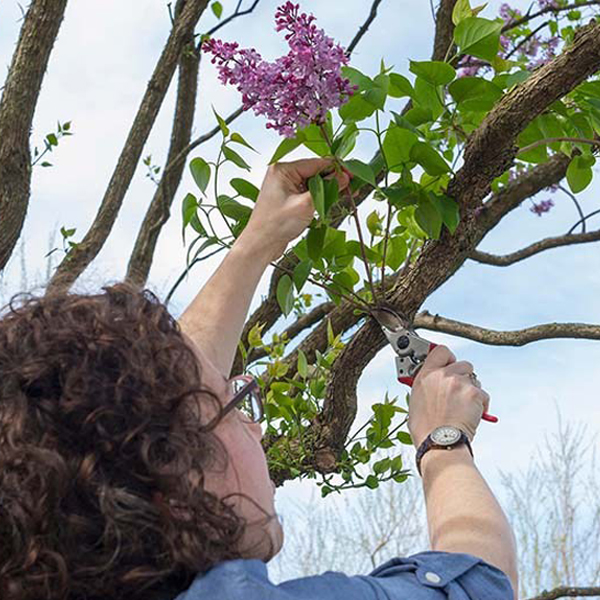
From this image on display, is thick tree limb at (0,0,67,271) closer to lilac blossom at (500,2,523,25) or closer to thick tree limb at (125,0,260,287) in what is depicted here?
thick tree limb at (125,0,260,287)

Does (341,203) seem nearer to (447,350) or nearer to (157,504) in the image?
(447,350)

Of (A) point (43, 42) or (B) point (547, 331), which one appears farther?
(A) point (43, 42)

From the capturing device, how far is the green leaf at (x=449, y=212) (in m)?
1.14

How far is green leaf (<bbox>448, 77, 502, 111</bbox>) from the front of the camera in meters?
1.10

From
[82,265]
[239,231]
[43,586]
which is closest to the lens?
[43,586]

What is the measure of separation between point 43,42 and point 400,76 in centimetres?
134

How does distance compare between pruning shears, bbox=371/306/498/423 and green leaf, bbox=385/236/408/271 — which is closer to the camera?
pruning shears, bbox=371/306/498/423

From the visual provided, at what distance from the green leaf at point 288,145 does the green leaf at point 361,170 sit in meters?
0.05

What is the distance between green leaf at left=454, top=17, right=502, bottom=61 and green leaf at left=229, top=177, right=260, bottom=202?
0.29 metres

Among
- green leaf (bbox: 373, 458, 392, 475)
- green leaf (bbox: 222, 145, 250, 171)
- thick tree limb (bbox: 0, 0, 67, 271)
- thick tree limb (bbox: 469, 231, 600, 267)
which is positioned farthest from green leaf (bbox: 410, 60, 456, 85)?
thick tree limb (bbox: 469, 231, 600, 267)

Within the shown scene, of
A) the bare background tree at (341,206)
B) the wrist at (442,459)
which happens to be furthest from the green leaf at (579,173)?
the wrist at (442,459)

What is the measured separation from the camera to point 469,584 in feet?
2.47

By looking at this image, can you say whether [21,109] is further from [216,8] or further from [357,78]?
[357,78]

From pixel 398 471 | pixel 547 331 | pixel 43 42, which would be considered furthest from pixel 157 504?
pixel 43 42
